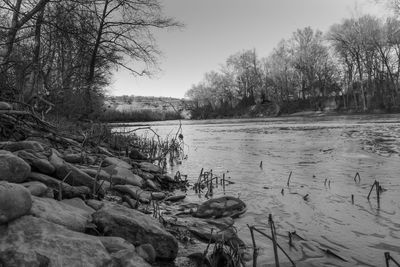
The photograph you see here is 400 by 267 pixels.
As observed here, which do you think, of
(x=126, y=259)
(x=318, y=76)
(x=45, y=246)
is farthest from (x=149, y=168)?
(x=318, y=76)

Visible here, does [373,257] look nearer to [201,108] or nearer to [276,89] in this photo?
[276,89]

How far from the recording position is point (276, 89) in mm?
73750

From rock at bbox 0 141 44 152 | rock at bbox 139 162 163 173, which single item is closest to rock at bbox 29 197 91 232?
rock at bbox 0 141 44 152

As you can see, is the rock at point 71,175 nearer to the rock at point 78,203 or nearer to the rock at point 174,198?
the rock at point 78,203

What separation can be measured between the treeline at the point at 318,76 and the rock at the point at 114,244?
47.9 m

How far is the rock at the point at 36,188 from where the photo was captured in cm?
335

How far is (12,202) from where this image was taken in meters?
2.54

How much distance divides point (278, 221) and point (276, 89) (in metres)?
71.1

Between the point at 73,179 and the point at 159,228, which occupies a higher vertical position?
the point at 73,179

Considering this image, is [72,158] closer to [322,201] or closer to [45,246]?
[45,246]

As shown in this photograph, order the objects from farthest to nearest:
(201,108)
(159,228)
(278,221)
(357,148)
→ (201,108)
(357,148)
(278,221)
(159,228)

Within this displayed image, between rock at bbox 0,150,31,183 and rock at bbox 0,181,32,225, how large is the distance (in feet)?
2.47

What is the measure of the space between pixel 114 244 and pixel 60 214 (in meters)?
0.55

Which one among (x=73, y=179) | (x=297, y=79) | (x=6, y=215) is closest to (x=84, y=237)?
(x=6, y=215)
